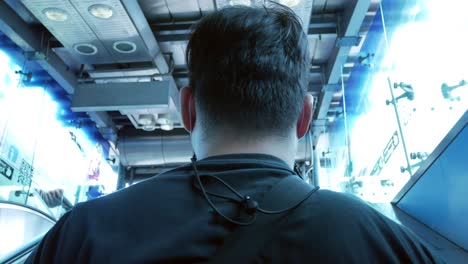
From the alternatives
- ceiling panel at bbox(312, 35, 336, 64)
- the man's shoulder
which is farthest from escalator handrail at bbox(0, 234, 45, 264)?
ceiling panel at bbox(312, 35, 336, 64)

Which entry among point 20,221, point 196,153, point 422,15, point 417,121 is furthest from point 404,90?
point 20,221

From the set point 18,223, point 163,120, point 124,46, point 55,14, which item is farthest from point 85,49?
point 18,223

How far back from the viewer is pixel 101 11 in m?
2.82

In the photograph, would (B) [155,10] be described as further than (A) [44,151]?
No

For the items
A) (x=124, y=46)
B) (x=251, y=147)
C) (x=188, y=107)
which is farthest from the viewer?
(x=124, y=46)

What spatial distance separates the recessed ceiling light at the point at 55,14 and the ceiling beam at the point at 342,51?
2299 millimetres

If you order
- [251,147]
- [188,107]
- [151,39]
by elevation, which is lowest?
[251,147]

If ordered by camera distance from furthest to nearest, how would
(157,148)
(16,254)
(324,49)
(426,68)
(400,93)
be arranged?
(157,148), (324,49), (400,93), (426,68), (16,254)

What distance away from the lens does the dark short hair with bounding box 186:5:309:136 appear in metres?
0.69

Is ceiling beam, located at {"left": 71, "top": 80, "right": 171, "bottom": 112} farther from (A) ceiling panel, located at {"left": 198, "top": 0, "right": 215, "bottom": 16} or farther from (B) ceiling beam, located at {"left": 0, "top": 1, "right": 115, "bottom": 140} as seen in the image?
(A) ceiling panel, located at {"left": 198, "top": 0, "right": 215, "bottom": 16}

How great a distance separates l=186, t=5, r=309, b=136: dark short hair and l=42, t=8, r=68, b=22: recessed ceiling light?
2.50 m

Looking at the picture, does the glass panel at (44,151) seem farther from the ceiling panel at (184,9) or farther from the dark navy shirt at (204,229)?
the dark navy shirt at (204,229)

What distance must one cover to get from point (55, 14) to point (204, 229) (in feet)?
9.38

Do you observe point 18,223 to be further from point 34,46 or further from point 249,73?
point 249,73
